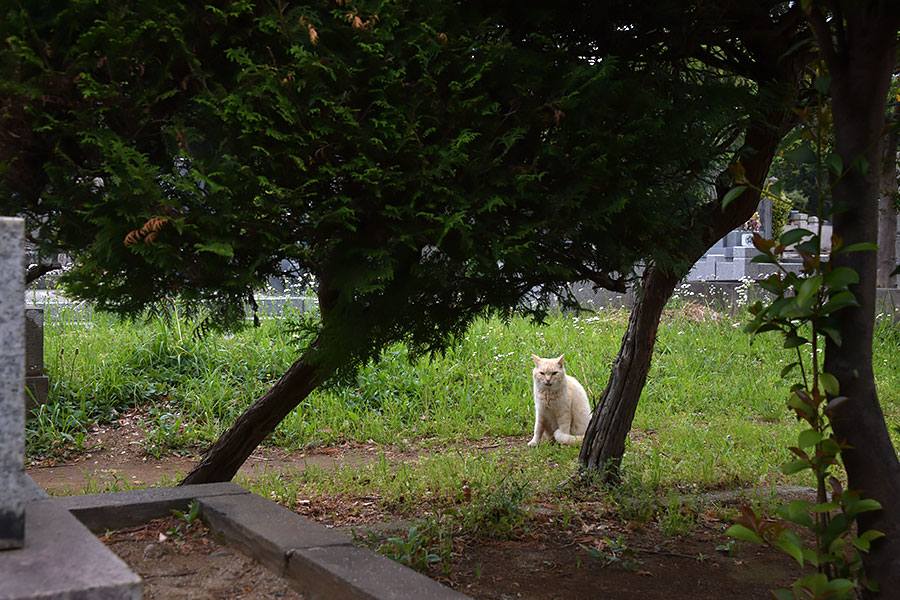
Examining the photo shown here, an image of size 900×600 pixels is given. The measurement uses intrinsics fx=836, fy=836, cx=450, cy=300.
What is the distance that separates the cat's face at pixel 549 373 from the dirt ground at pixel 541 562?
2346mm

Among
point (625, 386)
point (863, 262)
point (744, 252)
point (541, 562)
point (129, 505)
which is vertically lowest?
point (541, 562)

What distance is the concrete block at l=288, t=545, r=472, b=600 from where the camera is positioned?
98.1 inches

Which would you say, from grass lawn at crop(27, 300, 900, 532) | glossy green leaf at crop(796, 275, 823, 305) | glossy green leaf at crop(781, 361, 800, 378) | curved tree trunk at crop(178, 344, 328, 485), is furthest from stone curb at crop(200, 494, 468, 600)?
grass lawn at crop(27, 300, 900, 532)

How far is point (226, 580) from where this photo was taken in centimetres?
293

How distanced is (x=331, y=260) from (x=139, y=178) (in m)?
0.75

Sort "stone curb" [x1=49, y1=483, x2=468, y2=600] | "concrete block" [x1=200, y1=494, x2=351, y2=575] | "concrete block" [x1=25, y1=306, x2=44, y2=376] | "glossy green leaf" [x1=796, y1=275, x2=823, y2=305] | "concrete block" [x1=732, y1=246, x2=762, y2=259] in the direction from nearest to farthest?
"glossy green leaf" [x1=796, y1=275, x2=823, y2=305]
"stone curb" [x1=49, y1=483, x2=468, y2=600]
"concrete block" [x1=200, y1=494, x2=351, y2=575]
"concrete block" [x1=25, y1=306, x2=44, y2=376]
"concrete block" [x1=732, y1=246, x2=762, y2=259]

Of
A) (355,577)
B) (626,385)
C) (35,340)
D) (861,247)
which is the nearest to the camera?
(861,247)

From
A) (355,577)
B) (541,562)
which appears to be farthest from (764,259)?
(541,562)

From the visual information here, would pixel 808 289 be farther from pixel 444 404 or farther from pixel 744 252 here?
pixel 744 252

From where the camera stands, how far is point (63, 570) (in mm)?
1767

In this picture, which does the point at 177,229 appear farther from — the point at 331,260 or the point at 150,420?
the point at 150,420

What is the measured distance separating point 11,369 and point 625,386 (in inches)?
169

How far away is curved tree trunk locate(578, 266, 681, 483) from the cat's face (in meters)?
2.06

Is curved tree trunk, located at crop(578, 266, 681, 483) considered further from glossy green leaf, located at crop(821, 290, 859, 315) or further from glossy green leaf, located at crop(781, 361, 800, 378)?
glossy green leaf, located at crop(821, 290, 859, 315)
